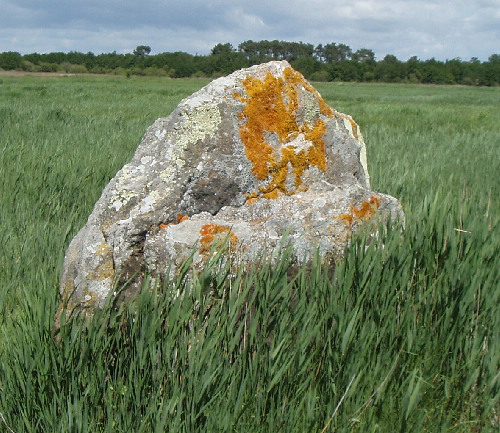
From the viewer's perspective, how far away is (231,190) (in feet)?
8.93

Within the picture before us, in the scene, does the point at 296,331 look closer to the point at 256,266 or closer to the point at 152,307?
the point at 256,266

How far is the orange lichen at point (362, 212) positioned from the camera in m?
2.51

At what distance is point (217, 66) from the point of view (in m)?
77.9

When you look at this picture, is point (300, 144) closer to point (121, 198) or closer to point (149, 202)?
point (149, 202)

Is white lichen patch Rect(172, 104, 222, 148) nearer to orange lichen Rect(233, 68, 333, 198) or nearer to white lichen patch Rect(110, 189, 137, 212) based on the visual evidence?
orange lichen Rect(233, 68, 333, 198)

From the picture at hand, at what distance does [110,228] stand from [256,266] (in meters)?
0.78

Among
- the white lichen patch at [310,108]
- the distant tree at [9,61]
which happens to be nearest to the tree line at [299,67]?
the distant tree at [9,61]

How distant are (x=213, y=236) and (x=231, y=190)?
39 centimetres

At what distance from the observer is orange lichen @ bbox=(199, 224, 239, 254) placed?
2346 millimetres

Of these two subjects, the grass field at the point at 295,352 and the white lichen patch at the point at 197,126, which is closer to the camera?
the grass field at the point at 295,352

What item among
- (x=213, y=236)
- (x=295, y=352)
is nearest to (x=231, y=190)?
(x=213, y=236)

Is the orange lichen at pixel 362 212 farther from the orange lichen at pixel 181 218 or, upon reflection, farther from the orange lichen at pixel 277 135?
the orange lichen at pixel 181 218

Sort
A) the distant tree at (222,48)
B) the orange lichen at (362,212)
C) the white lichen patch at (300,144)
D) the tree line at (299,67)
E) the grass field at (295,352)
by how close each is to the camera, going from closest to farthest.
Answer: the grass field at (295,352) < the orange lichen at (362,212) < the white lichen patch at (300,144) < the tree line at (299,67) < the distant tree at (222,48)

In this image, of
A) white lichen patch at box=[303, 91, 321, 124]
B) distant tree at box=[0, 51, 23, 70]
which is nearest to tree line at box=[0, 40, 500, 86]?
distant tree at box=[0, 51, 23, 70]
